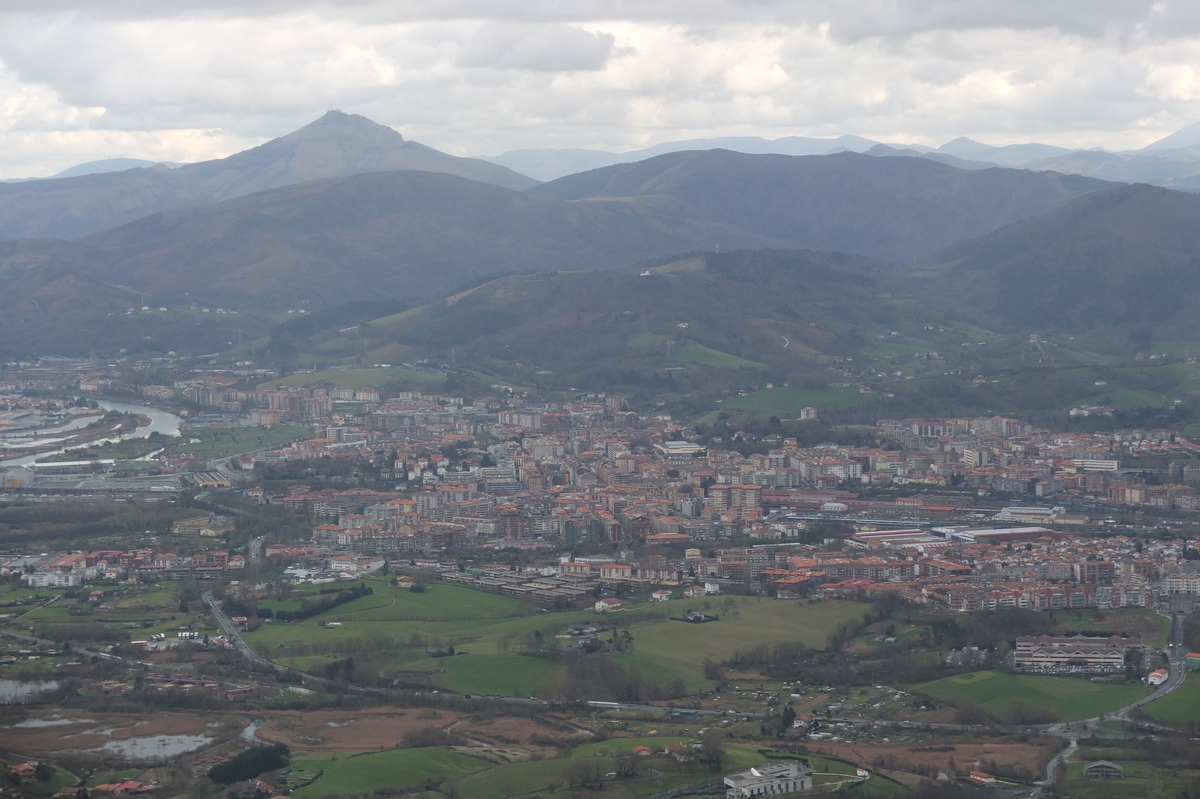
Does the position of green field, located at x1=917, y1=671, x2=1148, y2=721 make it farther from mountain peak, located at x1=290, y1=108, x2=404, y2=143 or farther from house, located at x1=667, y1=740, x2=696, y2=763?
mountain peak, located at x1=290, y1=108, x2=404, y2=143

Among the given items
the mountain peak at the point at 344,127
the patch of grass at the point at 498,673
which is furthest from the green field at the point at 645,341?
the mountain peak at the point at 344,127

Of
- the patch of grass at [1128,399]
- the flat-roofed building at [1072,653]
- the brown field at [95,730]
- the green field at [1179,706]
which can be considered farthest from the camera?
the patch of grass at [1128,399]

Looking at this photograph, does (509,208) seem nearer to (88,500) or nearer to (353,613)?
(88,500)

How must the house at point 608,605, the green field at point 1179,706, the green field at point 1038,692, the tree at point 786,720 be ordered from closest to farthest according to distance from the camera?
the tree at point 786,720 → the green field at point 1179,706 → the green field at point 1038,692 → the house at point 608,605

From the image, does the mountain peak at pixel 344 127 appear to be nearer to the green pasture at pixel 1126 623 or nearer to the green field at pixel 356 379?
the green field at pixel 356 379

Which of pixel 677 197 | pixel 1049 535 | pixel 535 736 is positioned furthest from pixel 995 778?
pixel 677 197

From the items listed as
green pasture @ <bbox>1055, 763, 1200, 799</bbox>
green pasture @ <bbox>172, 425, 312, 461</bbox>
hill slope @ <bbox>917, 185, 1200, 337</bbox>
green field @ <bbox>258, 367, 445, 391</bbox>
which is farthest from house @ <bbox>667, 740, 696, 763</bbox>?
hill slope @ <bbox>917, 185, 1200, 337</bbox>

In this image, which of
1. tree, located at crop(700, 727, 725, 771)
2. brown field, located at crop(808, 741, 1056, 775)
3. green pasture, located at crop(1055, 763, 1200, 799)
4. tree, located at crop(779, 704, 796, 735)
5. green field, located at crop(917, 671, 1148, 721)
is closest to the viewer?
green pasture, located at crop(1055, 763, 1200, 799)
